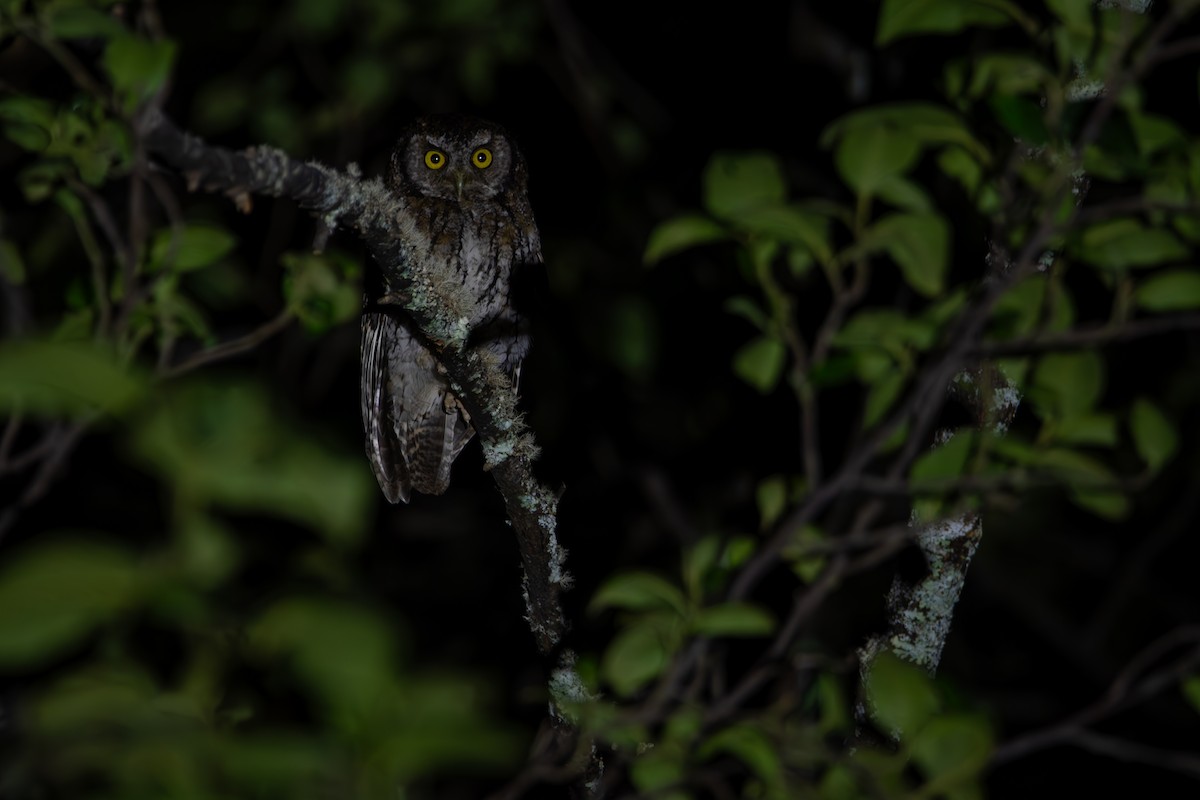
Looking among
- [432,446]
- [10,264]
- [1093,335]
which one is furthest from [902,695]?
[432,446]

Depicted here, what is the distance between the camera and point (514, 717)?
407cm

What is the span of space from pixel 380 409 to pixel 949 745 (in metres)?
3.11

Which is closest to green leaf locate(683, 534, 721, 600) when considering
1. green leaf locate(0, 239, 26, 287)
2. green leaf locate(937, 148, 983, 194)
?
green leaf locate(937, 148, 983, 194)

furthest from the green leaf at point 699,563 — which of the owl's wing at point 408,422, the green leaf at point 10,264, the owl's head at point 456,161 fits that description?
the owl's wing at point 408,422

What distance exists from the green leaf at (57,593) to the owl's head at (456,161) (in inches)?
120

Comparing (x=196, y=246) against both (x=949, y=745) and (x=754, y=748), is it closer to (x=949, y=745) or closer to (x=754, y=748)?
(x=754, y=748)

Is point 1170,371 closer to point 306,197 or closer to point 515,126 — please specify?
point 515,126

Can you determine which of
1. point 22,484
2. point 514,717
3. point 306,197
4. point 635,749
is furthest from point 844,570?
point 22,484

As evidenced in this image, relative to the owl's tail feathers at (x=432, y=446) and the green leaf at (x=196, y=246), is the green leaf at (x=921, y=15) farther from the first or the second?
the owl's tail feathers at (x=432, y=446)

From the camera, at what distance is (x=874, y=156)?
1084 mm

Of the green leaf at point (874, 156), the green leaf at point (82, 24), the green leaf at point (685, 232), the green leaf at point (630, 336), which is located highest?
the green leaf at point (82, 24)

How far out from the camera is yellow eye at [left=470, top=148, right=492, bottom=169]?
11.8 ft

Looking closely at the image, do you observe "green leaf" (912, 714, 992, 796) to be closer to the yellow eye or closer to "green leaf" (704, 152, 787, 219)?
"green leaf" (704, 152, 787, 219)

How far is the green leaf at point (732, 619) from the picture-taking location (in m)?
1.14
